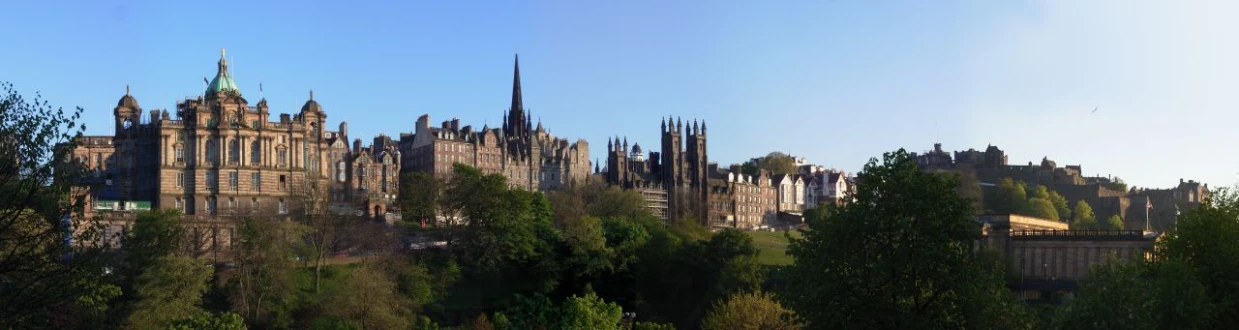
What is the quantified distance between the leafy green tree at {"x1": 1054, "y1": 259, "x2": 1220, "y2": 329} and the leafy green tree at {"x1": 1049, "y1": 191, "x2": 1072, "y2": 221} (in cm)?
11586

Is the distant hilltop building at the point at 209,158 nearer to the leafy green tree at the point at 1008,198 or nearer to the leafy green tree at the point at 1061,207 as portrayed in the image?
the leafy green tree at the point at 1008,198

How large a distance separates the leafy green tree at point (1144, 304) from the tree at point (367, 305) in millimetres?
35062

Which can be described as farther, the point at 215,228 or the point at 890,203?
the point at 215,228

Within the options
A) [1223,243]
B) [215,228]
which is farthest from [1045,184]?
[1223,243]

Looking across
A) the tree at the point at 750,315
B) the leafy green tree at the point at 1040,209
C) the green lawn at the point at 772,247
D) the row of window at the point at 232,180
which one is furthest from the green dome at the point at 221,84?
the leafy green tree at the point at 1040,209

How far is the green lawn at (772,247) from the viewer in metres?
Answer: 103

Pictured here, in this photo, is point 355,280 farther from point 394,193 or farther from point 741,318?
point 394,193

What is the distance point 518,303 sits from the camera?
8038cm

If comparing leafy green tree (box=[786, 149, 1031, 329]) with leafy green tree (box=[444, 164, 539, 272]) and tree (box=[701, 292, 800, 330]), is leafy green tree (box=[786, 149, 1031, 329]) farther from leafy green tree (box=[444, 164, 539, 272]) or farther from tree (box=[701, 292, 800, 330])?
leafy green tree (box=[444, 164, 539, 272])

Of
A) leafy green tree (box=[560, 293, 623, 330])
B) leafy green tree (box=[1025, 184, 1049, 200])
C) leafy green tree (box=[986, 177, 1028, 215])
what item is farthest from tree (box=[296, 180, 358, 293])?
leafy green tree (box=[1025, 184, 1049, 200])

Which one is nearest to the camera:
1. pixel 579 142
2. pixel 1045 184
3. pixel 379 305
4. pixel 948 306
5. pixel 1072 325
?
pixel 948 306

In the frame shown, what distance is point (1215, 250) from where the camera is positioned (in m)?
44.8

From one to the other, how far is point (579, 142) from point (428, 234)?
59.3 meters

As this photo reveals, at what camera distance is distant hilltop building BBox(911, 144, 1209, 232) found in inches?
6471
